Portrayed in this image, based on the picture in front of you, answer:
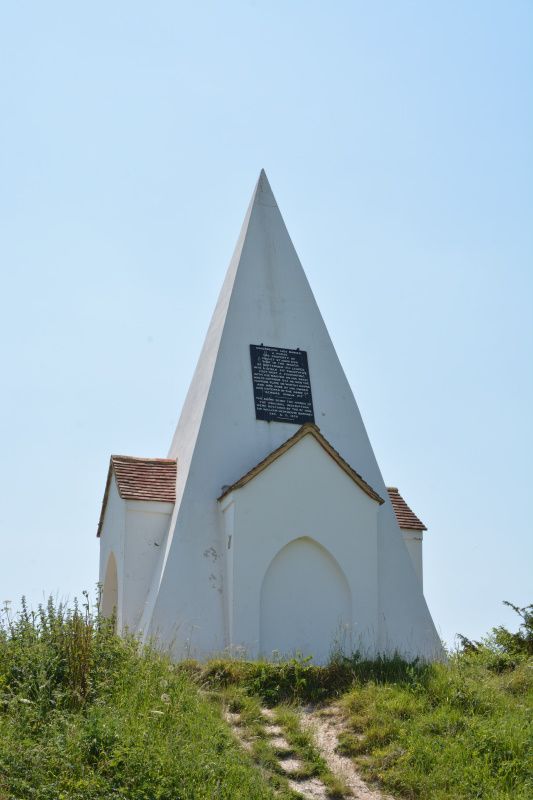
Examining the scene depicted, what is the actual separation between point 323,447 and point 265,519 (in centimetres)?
142

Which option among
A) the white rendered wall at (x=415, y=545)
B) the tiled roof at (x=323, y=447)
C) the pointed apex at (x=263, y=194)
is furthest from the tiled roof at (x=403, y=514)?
the pointed apex at (x=263, y=194)

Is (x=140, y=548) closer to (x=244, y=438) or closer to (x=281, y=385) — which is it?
(x=244, y=438)

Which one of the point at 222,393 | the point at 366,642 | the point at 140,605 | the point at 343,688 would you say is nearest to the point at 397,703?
the point at 343,688

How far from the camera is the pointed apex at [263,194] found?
Result: 18.6 metres

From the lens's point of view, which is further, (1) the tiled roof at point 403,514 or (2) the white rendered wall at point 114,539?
(1) the tiled roof at point 403,514

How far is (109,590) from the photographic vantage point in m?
17.7

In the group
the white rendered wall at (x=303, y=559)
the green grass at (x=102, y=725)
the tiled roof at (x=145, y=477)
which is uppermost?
the tiled roof at (x=145, y=477)

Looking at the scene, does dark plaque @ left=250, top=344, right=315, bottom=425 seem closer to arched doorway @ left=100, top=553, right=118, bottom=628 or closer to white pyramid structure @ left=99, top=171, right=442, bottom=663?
white pyramid structure @ left=99, top=171, right=442, bottom=663

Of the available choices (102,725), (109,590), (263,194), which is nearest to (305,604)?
(109,590)

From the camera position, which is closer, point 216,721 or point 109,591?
point 216,721

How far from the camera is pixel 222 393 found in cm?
1642

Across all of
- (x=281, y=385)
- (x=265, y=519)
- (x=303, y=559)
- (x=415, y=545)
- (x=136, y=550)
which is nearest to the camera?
(x=265, y=519)

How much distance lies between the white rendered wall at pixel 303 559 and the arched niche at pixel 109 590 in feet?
9.68

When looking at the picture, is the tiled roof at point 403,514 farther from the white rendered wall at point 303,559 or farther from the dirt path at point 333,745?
the dirt path at point 333,745
